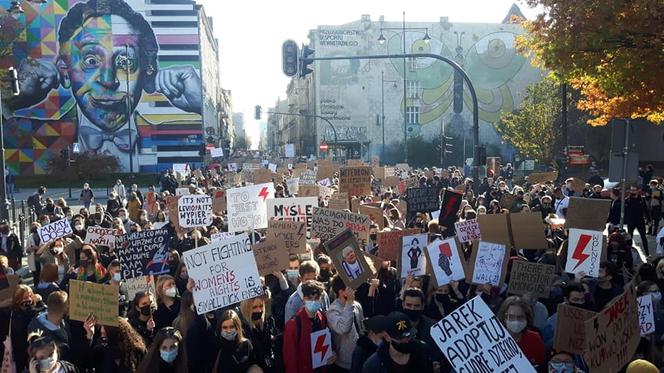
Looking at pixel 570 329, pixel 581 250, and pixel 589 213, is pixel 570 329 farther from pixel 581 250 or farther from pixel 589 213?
pixel 589 213

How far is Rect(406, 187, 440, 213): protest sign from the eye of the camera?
42.9ft

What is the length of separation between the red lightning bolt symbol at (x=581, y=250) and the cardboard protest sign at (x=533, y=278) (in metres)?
0.79

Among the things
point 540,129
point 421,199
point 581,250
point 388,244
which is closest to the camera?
point 581,250

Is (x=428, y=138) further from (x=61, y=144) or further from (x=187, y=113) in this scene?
(x=61, y=144)

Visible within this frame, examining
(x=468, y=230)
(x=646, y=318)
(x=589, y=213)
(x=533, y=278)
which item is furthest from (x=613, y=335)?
(x=589, y=213)

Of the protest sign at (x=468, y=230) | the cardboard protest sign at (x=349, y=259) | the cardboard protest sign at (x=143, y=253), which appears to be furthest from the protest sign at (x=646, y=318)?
the cardboard protest sign at (x=143, y=253)

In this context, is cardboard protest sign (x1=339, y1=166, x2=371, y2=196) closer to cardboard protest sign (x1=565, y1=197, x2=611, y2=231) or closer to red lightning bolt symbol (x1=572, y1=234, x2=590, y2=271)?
cardboard protest sign (x1=565, y1=197, x2=611, y2=231)

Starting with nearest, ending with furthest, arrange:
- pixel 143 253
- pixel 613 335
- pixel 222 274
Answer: pixel 613 335 → pixel 222 274 → pixel 143 253

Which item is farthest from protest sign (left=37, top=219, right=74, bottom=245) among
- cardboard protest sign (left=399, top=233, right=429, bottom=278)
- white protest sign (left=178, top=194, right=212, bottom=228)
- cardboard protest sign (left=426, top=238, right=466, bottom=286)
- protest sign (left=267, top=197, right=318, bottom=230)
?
cardboard protest sign (left=426, top=238, right=466, bottom=286)

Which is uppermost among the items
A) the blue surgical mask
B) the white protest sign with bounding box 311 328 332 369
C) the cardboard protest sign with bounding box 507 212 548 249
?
the cardboard protest sign with bounding box 507 212 548 249

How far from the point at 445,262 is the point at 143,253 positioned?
146 inches

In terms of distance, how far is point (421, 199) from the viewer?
13141 millimetres

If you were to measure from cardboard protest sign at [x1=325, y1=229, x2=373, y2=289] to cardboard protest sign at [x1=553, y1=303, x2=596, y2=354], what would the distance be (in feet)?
6.99

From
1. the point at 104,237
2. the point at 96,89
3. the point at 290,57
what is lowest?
the point at 104,237
